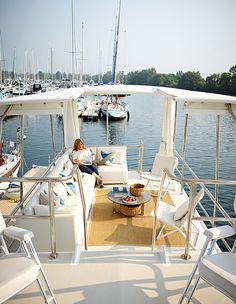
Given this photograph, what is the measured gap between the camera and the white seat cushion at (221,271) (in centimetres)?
205

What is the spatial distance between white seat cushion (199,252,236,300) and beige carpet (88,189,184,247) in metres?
1.90

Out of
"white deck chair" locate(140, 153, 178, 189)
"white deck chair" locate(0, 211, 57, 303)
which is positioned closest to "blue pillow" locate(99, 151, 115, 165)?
"white deck chair" locate(140, 153, 178, 189)

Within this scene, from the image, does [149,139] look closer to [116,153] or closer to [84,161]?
[116,153]

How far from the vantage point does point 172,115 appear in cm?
720

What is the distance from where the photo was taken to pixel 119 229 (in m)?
4.62

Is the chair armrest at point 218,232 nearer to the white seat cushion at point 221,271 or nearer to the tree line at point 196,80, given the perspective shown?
the white seat cushion at point 221,271

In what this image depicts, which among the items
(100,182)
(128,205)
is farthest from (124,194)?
(100,182)

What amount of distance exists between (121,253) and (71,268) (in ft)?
2.09

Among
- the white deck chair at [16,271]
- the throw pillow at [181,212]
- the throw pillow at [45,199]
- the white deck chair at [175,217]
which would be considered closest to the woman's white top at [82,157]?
the throw pillow at [45,199]

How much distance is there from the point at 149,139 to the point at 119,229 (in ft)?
69.8

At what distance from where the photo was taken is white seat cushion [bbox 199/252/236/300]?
80.6 inches

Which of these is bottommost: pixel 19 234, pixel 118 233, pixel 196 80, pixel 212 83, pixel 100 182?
pixel 118 233

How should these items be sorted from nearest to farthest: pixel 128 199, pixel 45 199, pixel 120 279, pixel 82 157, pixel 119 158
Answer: pixel 120 279 → pixel 45 199 → pixel 128 199 → pixel 82 157 → pixel 119 158

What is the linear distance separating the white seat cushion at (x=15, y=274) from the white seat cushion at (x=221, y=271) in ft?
4.36
